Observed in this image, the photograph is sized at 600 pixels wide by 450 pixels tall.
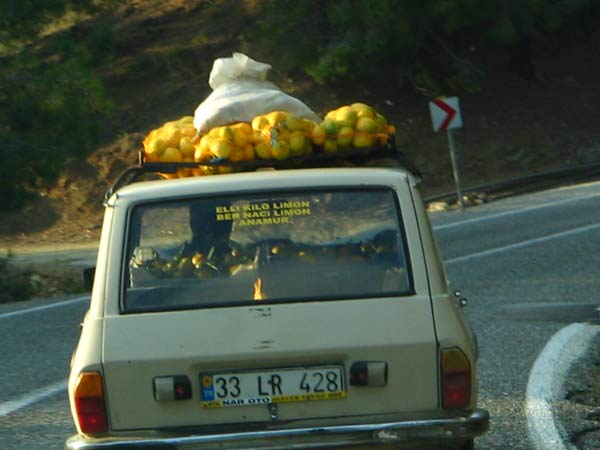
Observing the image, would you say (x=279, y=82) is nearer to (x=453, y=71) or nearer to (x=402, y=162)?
(x=453, y=71)

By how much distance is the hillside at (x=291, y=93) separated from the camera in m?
32.4

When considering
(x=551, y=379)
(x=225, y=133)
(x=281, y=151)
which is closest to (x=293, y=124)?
(x=281, y=151)

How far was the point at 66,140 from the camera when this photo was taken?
67.3 feet

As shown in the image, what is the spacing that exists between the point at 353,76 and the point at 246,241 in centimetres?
2868

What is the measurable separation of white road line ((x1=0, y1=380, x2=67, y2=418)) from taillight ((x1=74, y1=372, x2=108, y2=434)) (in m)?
3.39

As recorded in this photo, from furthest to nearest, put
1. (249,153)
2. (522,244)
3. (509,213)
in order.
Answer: (509,213)
(522,244)
(249,153)

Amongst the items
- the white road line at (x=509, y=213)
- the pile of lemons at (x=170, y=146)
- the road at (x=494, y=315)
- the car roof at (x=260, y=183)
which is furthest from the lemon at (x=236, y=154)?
the white road line at (x=509, y=213)

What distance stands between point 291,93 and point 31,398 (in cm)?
2776

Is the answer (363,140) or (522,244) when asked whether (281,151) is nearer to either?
(363,140)

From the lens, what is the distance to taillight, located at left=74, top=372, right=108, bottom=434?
5203mm

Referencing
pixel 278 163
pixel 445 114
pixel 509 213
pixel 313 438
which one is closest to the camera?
pixel 313 438

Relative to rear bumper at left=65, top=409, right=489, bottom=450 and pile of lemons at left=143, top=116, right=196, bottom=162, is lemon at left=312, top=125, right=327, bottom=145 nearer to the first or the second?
pile of lemons at left=143, top=116, right=196, bottom=162

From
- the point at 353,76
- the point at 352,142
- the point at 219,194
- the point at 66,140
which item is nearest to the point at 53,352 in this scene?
the point at 352,142

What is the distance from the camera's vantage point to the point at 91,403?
17.1 ft
